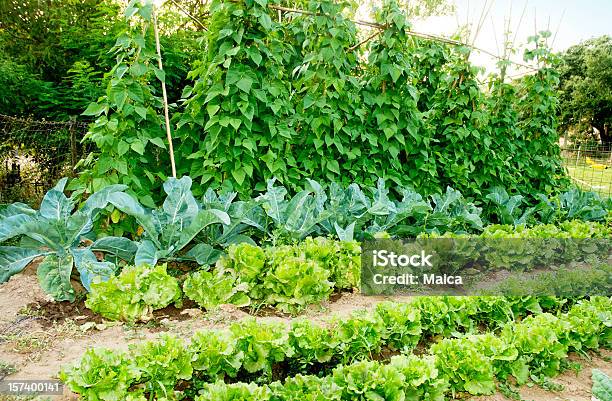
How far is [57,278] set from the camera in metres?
3.15

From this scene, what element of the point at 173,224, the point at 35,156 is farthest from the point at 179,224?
the point at 35,156

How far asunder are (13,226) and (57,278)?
44 cm

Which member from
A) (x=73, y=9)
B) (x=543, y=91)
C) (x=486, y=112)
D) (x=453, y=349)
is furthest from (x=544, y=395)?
(x=73, y=9)

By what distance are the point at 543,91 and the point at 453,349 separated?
468cm

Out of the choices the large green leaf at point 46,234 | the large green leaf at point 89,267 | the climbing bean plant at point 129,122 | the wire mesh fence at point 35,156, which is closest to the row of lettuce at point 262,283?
the large green leaf at point 89,267

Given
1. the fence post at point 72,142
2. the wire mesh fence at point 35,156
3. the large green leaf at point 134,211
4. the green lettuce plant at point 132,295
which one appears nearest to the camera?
the green lettuce plant at point 132,295

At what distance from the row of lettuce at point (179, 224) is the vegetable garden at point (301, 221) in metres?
0.02

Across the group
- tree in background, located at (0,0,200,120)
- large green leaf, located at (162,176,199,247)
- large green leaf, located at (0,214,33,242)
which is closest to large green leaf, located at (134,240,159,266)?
large green leaf, located at (162,176,199,247)

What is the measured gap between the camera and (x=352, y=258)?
138 inches

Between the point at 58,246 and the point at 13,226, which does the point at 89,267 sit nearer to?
the point at 58,246

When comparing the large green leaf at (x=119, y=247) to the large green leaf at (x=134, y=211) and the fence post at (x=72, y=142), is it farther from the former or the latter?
the fence post at (x=72, y=142)

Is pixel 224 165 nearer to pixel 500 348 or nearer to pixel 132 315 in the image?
pixel 132 315

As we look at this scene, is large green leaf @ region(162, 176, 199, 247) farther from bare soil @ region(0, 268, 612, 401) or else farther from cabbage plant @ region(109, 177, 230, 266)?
bare soil @ region(0, 268, 612, 401)

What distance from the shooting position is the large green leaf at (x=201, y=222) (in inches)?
129
